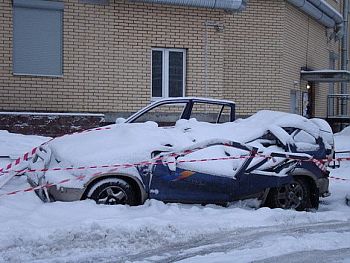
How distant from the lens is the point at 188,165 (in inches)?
305

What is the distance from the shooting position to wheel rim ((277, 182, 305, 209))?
8305 millimetres

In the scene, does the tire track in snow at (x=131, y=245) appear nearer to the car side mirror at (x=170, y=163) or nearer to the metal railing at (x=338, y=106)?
the car side mirror at (x=170, y=163)

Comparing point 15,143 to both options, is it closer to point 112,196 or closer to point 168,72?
point 168,72

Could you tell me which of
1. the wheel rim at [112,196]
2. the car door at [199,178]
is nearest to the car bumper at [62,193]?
the wheel rim at [112,196]

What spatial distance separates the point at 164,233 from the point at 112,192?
47.5 inches

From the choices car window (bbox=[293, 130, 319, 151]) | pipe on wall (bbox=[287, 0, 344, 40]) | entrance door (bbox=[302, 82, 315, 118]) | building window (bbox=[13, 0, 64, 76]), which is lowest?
car window (bbox=[293, 130, 319, 151])

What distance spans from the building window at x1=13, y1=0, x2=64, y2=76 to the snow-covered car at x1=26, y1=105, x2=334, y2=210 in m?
4.82

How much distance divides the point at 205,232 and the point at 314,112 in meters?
13.5

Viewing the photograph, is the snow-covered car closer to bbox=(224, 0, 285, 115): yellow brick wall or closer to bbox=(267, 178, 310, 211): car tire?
bbox=(267, 178, 310, 211): car tire

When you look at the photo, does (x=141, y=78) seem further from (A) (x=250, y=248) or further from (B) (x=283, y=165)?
(A) (x=250, y=248)

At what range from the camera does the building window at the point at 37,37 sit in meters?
12.6

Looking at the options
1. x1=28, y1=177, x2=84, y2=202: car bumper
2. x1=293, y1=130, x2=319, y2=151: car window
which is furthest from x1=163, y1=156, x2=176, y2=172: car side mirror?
x1=293, y1=130, x2=319, y2=151: car window

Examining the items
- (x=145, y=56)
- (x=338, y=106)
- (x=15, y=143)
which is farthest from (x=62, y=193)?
(x=338, y=106)

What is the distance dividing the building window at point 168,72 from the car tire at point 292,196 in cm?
622
